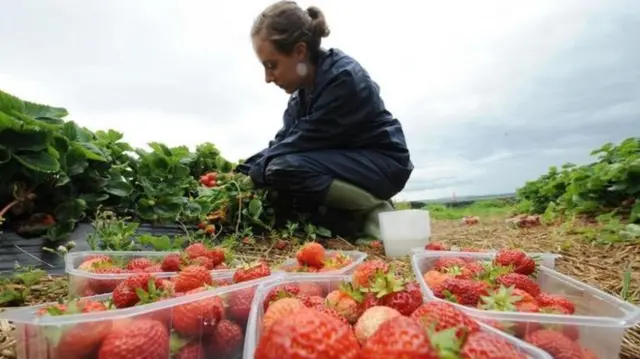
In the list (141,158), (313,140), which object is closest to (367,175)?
(313,140)

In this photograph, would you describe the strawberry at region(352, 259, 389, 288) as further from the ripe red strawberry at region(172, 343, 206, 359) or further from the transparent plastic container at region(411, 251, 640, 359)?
the ripe red strawberry at region(172, 343, 206, 359)

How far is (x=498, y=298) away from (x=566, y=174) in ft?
15.6

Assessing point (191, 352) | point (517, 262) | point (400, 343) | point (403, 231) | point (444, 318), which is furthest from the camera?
point (403, 231)

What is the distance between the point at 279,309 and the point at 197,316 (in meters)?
0.14

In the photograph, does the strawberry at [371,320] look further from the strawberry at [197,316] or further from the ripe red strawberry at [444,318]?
the strawberry at [197,316]

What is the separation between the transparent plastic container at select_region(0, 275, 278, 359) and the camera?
0.63 metres

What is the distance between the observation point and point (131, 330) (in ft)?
2.22

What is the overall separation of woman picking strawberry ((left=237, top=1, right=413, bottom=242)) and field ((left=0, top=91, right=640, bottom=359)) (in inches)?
9.0

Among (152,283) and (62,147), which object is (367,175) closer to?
(62,147)

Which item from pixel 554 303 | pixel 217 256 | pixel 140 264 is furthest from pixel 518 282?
pixel 140 264

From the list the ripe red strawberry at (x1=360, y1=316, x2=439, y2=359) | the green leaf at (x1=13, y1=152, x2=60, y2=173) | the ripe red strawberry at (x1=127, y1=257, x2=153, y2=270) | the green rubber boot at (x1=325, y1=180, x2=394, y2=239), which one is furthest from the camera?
the green rubber boot at (x1=325, y1=180, x2=394, y2=239)

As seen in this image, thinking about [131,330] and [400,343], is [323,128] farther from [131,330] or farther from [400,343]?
[400,343]

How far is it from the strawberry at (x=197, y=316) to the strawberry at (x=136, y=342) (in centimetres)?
5

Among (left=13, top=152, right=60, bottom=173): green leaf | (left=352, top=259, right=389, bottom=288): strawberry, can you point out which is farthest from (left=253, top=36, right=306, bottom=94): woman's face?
(left=352, top=259, right=389, bottom=288): strawberry
